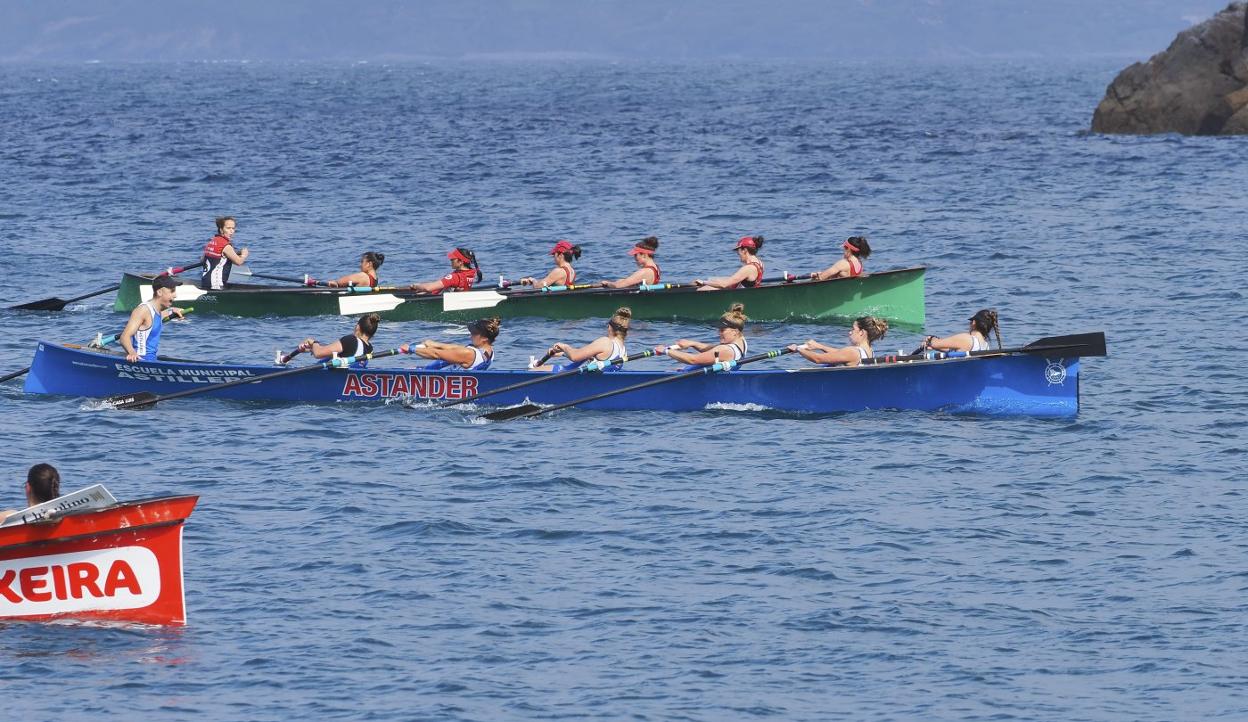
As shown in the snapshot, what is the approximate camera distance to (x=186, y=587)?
17.6 meters

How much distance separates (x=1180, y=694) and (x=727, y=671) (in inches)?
148

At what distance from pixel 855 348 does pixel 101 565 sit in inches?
438

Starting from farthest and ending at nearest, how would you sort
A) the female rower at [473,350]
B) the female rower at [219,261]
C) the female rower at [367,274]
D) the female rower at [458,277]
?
the female rower at [219,261] < the female rower at [367,274] < the female rower at [458,277] < the female rower at [473,350]

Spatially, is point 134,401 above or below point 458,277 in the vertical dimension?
below

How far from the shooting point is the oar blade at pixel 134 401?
82.4 feet

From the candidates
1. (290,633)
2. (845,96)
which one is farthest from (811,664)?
(845,96)

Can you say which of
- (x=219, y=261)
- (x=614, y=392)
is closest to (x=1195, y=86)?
(x=219, y=261)

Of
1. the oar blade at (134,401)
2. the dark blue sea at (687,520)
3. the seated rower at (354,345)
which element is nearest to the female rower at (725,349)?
the dark blue sea at (687,520)

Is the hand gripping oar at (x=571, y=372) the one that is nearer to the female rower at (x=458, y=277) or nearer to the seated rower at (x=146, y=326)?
the seated rower at (x=146, y=326)

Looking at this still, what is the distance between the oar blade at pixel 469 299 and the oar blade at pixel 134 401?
7361mm

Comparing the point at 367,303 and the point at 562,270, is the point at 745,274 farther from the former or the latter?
the point at 367,303

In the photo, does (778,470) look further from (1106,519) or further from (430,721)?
(430,721)

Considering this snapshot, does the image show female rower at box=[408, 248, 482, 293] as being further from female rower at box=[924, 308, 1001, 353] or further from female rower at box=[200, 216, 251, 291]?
female rower at box=[924, 308, 1001, 353]

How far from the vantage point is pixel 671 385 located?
2472 centimetres
